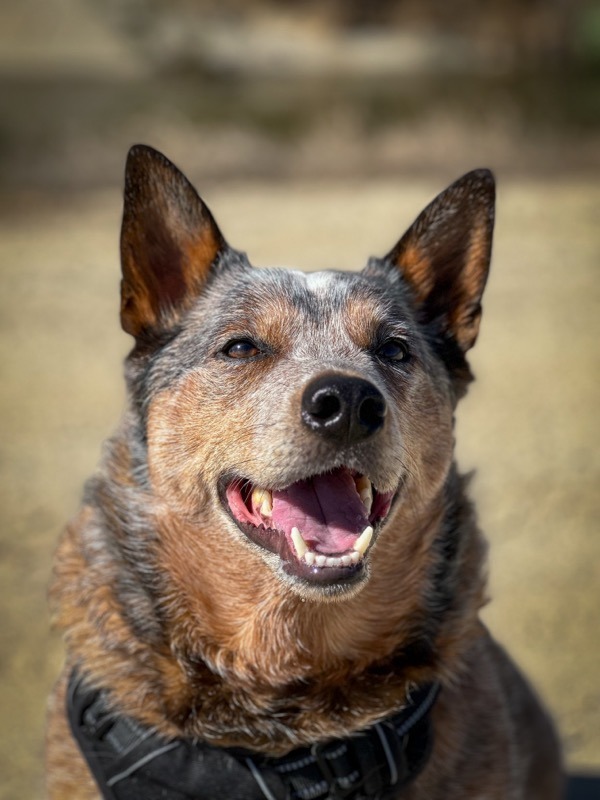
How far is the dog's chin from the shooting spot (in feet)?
8.38

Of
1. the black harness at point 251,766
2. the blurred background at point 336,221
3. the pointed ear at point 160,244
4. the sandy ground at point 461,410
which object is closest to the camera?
the black harness at point 251,766

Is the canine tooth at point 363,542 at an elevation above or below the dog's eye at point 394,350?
below

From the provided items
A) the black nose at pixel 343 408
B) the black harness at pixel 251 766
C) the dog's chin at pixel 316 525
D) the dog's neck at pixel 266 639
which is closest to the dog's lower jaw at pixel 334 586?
the dog's chin at pixel 316 525

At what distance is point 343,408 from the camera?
2.55 meters

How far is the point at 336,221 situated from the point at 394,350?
9896mm

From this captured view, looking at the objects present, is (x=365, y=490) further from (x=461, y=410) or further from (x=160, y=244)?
(x=461, y=410)

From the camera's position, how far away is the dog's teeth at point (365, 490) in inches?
108

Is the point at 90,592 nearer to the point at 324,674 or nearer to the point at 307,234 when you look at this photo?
the point at 324,674

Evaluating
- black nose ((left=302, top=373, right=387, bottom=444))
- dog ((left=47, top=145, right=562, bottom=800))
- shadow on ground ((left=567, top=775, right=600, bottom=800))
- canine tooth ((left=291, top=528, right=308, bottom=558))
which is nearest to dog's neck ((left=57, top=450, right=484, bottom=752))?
dog ((left=47, top=145, right=562, bottom=800))

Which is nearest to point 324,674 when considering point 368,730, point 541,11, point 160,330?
point 368,730

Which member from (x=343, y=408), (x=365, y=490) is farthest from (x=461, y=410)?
(x=343, y=408)

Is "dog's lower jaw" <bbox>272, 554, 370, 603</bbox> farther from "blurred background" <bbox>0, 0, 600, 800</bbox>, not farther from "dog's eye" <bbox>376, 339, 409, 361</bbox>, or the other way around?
"blurred background" <bbox>0, 0, 600, 800</bbox>

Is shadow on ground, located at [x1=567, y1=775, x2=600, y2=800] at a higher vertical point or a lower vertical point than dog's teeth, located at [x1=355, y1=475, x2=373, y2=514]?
lower

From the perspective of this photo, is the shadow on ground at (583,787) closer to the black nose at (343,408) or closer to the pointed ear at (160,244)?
the black nose at (343,408)
